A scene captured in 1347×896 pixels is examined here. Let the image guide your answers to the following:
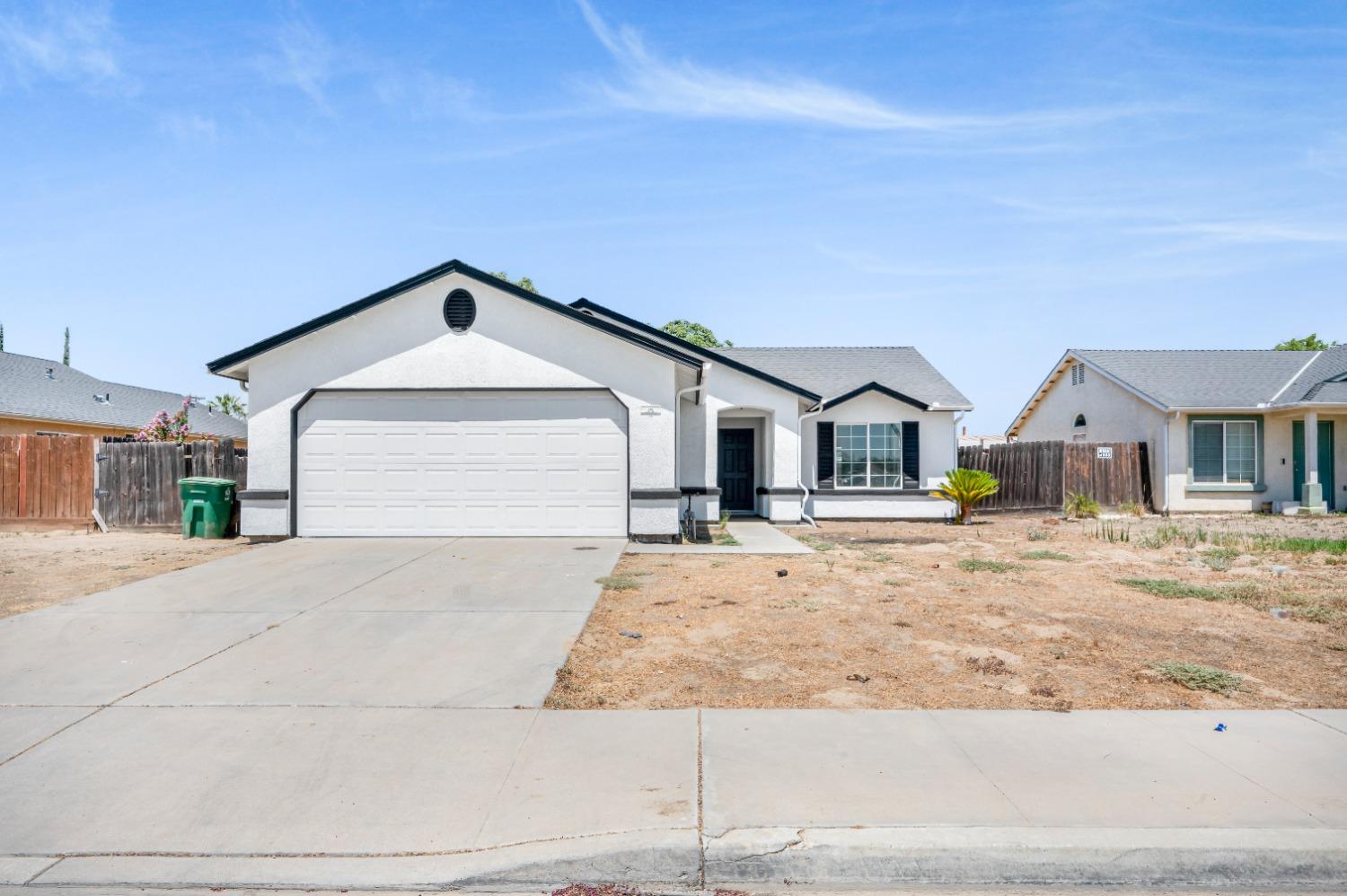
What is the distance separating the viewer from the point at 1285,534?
16.8 m

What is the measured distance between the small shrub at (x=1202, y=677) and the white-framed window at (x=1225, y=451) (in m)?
19.7

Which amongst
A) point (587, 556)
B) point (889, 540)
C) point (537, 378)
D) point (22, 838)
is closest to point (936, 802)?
point (22, 838)

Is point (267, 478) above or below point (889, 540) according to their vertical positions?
above

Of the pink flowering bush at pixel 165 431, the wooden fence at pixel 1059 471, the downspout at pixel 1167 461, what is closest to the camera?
the pink flowering bush at pixel 165 431

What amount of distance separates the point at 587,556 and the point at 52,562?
7996 millimetres

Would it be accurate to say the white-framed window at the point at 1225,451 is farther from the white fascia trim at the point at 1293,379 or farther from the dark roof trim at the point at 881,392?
the dark roof trim at the point at 881,392

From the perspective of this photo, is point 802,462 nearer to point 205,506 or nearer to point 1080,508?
point 1080,508

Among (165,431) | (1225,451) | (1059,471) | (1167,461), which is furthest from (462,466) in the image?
(1225,451)

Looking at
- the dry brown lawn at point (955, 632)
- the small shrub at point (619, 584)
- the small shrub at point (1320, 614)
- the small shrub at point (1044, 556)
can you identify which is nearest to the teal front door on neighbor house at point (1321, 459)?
the dry brown lawn at point (955, 632)

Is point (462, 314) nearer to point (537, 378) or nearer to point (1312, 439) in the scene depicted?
point (537, 378)

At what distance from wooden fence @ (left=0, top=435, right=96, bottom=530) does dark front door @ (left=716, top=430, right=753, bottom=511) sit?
13954 millimetres

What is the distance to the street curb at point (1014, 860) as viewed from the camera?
3646 mm

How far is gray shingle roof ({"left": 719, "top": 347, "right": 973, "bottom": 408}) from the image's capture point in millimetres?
21797

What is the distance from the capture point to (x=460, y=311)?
46.9ft
